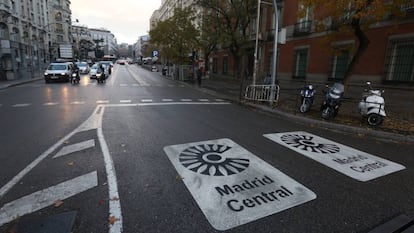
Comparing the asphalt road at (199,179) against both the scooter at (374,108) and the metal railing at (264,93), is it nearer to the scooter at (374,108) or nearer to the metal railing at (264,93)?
the scooter at (374,108)

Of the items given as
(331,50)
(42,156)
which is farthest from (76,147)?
(331,50)

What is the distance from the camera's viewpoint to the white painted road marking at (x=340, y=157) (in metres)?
4.34

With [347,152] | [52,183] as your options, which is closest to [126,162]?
[52,183]

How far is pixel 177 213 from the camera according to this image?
301 centimetres

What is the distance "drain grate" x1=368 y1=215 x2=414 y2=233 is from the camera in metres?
2.72

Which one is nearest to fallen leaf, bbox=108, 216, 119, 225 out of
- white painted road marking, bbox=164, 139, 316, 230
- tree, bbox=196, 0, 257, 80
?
white painted road marking, bbox=164, 139, 316, 230

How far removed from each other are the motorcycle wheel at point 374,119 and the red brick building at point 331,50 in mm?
6592

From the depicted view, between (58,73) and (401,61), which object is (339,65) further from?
(58,73)

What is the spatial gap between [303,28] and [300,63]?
2979 mm

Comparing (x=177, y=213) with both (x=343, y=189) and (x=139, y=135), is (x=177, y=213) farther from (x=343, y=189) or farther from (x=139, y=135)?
(x=139, y=135)

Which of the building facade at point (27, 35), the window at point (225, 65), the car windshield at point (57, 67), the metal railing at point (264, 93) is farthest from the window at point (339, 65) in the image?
the building facade at point (27, 35)

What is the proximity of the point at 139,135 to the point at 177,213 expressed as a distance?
3752 mm

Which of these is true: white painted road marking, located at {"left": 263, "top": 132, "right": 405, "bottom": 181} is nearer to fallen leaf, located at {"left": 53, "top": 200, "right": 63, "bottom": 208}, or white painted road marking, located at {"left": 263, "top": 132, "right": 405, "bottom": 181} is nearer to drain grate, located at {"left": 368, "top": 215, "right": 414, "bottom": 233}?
drain grate, located at {"left": 368, "top": 215, "right": 414, "bottom": 233}

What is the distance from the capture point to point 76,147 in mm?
5375
